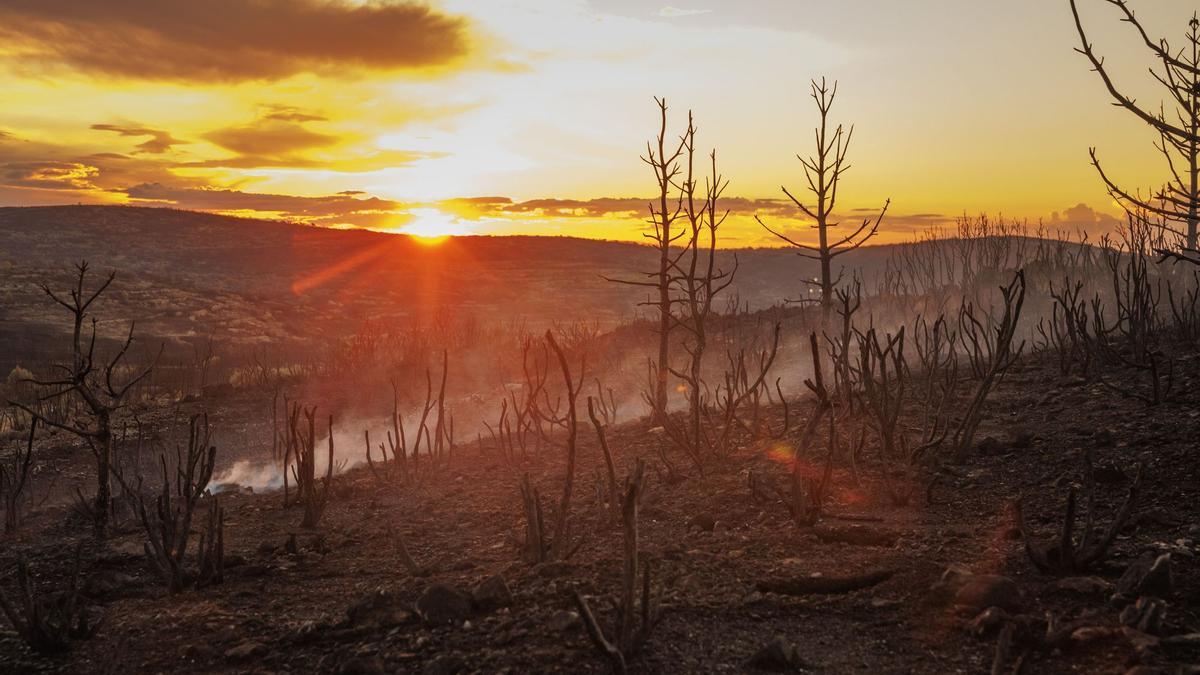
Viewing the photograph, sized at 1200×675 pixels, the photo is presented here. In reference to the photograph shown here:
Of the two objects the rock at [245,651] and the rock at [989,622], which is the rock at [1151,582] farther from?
the rock at [245,651]

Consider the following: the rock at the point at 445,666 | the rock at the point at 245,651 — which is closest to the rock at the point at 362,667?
the rock at the point at 445,666

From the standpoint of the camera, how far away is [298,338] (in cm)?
3803

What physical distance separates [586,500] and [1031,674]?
4411mm

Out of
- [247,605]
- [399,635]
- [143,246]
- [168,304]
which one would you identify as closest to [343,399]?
[247,605]

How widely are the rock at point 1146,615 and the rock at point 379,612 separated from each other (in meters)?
3.35

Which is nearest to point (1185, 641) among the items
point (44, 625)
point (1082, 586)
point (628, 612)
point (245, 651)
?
point (1082, 586)

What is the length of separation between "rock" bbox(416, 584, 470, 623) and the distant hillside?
104ft

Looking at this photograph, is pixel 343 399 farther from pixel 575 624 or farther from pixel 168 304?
pixel 168 304

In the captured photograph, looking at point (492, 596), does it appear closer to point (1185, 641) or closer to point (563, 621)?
point (563, 621)

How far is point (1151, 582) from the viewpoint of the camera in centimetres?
368

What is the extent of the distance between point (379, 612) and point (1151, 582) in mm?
3768

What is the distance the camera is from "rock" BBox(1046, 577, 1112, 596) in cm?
384

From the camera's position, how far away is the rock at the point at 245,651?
13.5 ft

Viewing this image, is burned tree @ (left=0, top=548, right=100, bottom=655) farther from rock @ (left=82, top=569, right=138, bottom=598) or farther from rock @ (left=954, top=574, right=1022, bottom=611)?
rock @ (left=954, top=574, right=1022, bottom=611)
